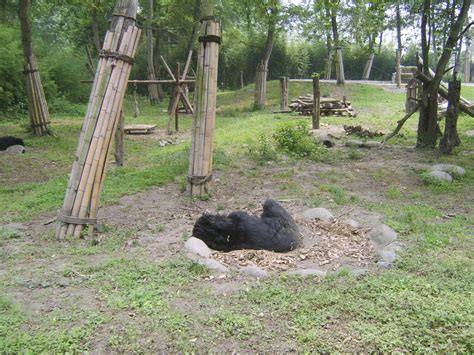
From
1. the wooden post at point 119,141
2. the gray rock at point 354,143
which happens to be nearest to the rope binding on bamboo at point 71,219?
the wooden post at point 119,141

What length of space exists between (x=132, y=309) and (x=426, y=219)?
4259mm

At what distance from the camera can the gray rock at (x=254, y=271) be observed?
179 inches

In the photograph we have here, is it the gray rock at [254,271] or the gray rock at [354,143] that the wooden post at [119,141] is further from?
the gray rock at [254,271]

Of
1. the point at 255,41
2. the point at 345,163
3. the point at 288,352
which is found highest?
the point at 255,41

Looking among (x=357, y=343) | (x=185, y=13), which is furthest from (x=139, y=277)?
(x=185, y=13)

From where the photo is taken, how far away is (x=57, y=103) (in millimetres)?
20969

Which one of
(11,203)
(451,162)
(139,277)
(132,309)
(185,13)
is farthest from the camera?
(185,13)

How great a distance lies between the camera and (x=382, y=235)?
559cm

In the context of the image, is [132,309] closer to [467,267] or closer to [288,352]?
[288,352]

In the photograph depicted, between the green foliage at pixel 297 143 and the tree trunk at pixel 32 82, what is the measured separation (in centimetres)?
692

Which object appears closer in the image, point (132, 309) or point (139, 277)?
point (132, 309)

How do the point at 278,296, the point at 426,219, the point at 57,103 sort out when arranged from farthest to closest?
the point at 57,103 < the point at 426,219 < the point at 278,296

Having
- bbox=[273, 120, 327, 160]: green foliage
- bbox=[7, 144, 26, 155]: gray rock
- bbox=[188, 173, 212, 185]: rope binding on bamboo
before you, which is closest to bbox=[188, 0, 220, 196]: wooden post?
bbox=[188, 173, 212, 185]: rope binding on bamboo

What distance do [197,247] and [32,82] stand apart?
33.2ft
